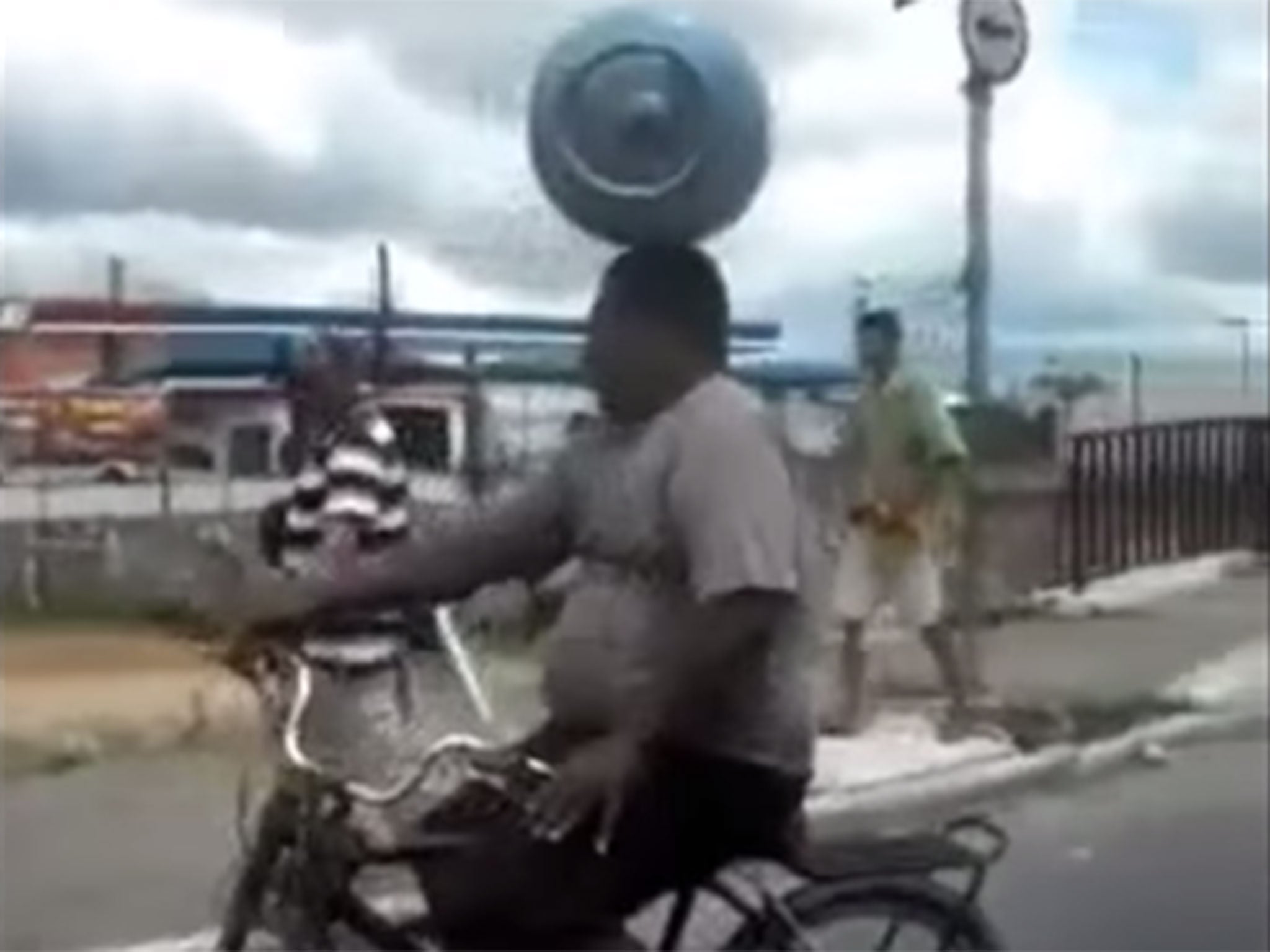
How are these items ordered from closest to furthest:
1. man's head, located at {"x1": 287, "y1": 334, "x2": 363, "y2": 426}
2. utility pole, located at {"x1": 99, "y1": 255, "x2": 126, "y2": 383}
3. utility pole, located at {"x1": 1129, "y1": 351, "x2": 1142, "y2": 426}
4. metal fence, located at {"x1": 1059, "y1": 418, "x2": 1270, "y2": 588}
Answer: man's head, located at {"x1": 287, "y1": 334, "x2": 363, "y2": 426}, utility pole, located at {"x1": 99, "y1": 255, "x2": 126, "y2": 383}, utility pole, located at {"x1": 1129, "y1": 351, "x2": 1142, "y2": 426}, metal fence, located at {"x1": 1059, "y1": 418, "x2": 1270, "y2": 588}

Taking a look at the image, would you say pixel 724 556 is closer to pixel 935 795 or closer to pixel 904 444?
pixel 904 444

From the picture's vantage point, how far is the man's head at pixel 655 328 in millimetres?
2896

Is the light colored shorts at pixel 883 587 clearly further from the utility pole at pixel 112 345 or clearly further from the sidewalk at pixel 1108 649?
the utility pole at pixel 112 345

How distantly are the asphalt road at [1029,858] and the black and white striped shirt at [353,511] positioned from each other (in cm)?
37

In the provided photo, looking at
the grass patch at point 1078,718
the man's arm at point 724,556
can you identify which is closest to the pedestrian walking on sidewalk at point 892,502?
the grass patch at point 1078,718

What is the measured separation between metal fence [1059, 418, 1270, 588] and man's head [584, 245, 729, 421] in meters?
A: 1.85

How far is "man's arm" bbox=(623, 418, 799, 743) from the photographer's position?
280cm

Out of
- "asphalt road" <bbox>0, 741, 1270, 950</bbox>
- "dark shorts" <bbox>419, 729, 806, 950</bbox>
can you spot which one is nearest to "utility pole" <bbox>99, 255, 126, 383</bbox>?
"asphalt road" <bbox>0, 741, 1270, 950</bbox>

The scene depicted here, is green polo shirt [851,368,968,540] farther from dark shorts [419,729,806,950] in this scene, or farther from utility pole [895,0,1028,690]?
dark shorts [419,729,806,950]

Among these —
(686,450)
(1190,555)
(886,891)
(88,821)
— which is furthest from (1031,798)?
(686,450)

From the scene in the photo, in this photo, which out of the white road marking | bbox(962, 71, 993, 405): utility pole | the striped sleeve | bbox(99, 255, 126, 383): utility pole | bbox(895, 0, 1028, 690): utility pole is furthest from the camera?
bbox(962, 71, 993, 405): utility pole

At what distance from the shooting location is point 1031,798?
577 cm

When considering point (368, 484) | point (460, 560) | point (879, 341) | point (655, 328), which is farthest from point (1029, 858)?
point (655, 328)

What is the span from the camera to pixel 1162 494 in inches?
217
